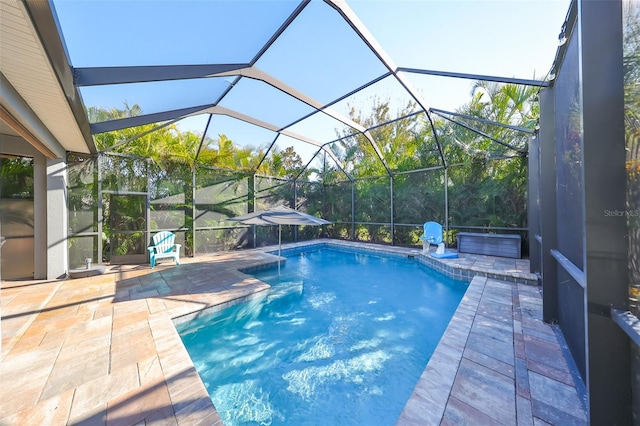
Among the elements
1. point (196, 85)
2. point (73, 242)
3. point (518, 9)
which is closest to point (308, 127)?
point (196, 85)

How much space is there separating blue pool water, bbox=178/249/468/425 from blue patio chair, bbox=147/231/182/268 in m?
3.04

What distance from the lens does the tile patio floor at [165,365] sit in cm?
172

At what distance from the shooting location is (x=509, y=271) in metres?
5.07

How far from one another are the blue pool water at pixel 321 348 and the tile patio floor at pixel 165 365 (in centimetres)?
54

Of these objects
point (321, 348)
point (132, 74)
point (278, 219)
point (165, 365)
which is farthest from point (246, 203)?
point (165, 365)

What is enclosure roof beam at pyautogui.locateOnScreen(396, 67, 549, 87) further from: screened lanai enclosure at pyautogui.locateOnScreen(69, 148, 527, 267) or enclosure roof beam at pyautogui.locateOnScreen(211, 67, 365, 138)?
screened lanai enclosure at pyautogui.locateOnScreen(69, 148, 527, 267)

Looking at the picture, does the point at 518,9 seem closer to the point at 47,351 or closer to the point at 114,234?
the point at 47,351

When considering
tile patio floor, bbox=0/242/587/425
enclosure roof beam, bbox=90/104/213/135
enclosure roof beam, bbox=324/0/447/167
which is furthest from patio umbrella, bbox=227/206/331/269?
enclosure roof beam, bbox=324/0/447/167

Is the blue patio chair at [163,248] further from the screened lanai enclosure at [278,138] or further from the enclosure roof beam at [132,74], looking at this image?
the enclosure roof beam at [132,74]

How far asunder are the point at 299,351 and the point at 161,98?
206 inches

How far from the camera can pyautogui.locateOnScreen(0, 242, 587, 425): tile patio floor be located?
1724 millimetres

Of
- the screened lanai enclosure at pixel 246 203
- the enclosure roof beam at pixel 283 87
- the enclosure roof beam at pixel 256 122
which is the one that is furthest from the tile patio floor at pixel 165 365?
the enclosure roof beam at pixel 256 122

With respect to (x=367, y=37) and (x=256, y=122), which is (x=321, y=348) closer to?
(x=367, y=37)

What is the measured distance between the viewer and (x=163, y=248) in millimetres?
6434
